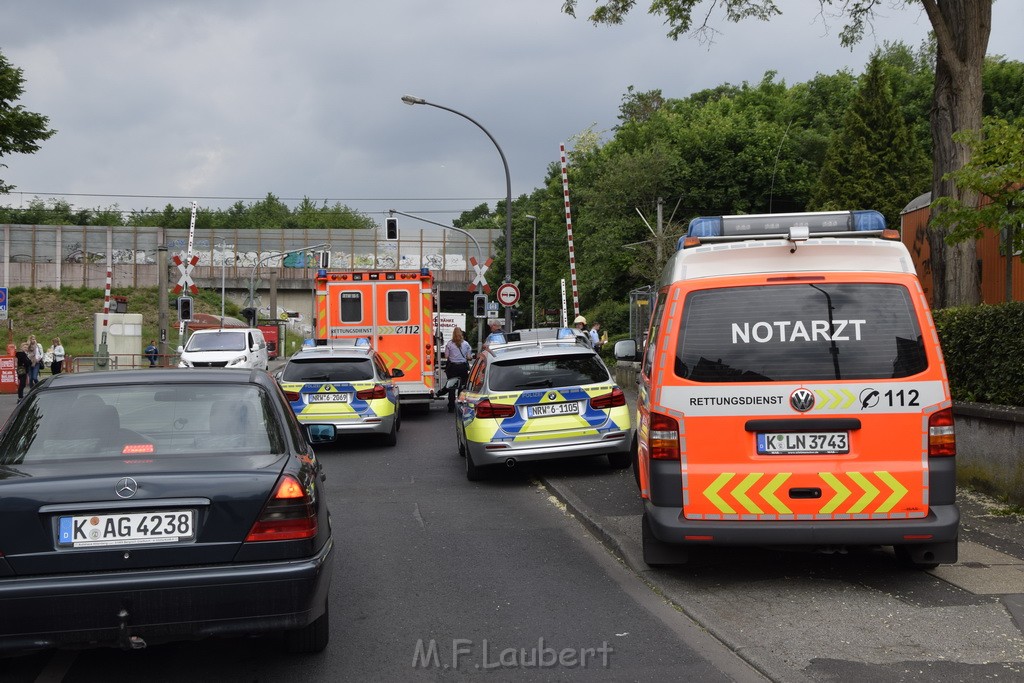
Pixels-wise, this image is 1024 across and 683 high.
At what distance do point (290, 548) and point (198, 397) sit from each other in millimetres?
1202

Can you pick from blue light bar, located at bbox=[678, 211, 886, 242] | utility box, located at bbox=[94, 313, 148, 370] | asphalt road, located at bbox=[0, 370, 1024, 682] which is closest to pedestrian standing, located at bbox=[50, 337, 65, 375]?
utility box, located at bbox=[94, 313, 148, 370]

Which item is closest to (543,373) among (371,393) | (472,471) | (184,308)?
(472,471)

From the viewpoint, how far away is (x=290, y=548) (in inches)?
190

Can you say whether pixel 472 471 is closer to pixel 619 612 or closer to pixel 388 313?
pixel 619 612

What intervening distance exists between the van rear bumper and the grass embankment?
188 ft

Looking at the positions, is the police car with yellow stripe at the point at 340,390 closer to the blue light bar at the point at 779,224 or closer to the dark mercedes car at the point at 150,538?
the blue light bar at the point at 779,224

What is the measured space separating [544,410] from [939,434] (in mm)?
5835

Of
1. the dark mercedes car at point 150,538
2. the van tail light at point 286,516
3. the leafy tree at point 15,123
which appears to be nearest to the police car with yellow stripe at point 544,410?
the dark mercedes car at point 150,538

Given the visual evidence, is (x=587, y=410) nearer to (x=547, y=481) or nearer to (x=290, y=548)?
(x=547, y=481)

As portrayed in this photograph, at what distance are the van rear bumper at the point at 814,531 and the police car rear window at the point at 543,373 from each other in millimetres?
5325

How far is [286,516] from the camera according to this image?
4.86 metres

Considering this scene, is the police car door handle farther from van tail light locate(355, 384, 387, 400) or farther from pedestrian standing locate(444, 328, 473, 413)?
pedestrian standing locate(444, 328, 473, 413)

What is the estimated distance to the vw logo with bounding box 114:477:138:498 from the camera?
4.63 metres

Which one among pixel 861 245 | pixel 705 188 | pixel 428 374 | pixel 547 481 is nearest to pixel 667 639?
pixel 861 245
